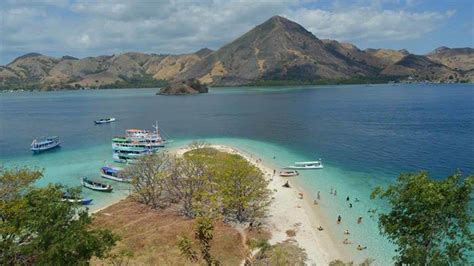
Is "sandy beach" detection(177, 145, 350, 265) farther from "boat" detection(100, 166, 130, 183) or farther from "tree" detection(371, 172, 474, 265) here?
"boat" detection(100, 166, 130, 183)

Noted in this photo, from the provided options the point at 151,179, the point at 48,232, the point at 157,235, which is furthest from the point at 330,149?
the point at 48,232

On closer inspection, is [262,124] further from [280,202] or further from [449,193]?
[449,193]

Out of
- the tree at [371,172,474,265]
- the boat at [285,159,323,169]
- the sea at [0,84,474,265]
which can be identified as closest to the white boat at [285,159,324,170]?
the boat at [285,159,323,169]

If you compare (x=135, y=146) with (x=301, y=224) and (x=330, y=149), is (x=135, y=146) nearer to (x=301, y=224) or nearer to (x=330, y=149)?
(x=330, y=149)

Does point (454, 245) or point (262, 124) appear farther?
point (262, 124)

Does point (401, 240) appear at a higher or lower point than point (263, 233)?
higher

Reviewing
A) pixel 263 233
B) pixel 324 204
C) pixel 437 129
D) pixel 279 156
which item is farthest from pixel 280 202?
pixel 437 129

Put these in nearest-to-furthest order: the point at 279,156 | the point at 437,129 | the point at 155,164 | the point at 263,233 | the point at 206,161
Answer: the point at 263,233
the point at 206,161
the point at 155,164
the point at 279,156
the point at 437,129
